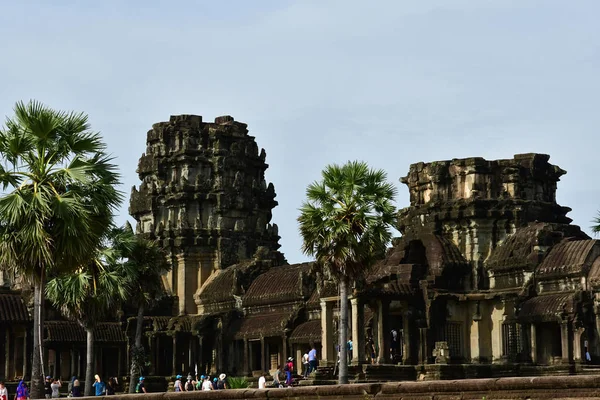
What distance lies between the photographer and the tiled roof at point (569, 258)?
56.8 m

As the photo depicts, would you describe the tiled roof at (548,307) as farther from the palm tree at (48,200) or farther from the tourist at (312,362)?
the palm tree at (48,200)

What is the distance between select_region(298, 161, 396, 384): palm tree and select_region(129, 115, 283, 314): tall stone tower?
30616mm

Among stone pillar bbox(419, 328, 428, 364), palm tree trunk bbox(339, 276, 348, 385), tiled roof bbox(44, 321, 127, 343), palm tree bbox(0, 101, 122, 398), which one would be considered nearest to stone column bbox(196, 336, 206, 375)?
tiled roof bbox(44, 321, 127, 343)

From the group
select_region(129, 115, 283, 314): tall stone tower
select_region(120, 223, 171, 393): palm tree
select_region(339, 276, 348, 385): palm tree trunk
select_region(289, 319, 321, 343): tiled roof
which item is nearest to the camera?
select_region(339, 276, 348, 385): palm tree trunk

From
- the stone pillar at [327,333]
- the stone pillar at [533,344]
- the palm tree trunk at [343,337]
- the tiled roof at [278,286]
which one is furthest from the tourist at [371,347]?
the tiled roof at [278,286]

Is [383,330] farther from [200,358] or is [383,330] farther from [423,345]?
[200,358]

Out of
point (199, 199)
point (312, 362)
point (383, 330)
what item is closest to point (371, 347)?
point (383, 330)

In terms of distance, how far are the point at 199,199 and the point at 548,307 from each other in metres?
29.9

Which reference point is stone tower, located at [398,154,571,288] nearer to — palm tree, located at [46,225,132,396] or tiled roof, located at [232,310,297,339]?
tiled roof, located at [232,310,297,339]

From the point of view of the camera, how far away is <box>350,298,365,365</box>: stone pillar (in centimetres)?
5812

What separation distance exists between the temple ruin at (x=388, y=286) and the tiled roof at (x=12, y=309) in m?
0.08

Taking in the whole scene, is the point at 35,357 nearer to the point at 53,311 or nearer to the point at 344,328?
the point at 344,328

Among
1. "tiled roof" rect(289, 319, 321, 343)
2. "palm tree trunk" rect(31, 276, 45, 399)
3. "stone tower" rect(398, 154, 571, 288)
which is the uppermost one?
"stone tower" rect(398, 154, 571, 288)

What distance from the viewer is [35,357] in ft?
123
